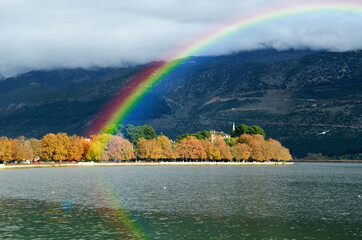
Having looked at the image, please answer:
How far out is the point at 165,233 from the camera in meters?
40.9

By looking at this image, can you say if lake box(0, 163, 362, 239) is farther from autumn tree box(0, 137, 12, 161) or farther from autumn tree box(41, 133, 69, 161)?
autumn tree box(41, 133, 69, 161)

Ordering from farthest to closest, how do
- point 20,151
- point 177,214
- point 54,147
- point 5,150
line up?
1. point 54,147
2. point 20,151
3. point 5,150
4. point 177,214

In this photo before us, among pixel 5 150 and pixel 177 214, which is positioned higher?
pixel 5 150

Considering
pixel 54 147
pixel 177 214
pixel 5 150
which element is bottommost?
pixel 177 214

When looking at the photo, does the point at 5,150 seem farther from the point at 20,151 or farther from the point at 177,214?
the point at 177,214

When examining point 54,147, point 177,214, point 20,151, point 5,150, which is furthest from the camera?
point 54,147

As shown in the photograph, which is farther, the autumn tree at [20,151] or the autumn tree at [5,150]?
the autumn tree at [20,151]

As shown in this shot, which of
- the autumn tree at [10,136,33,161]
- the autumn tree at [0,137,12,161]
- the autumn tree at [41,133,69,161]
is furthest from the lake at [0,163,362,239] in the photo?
the autumn tree at [41,133,69,161]

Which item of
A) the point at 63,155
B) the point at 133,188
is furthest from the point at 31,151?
the point at 133,188

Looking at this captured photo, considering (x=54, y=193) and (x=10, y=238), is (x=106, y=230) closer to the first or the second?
(x=10, y=238)

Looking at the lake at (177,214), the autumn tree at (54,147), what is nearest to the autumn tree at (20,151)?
the autumn tree at (54,147)

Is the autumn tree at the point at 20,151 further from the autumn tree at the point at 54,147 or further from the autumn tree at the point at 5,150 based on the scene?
the autumn tree at the point at 5,150

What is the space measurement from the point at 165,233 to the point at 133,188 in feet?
133

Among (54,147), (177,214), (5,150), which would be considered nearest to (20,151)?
(54,147)
